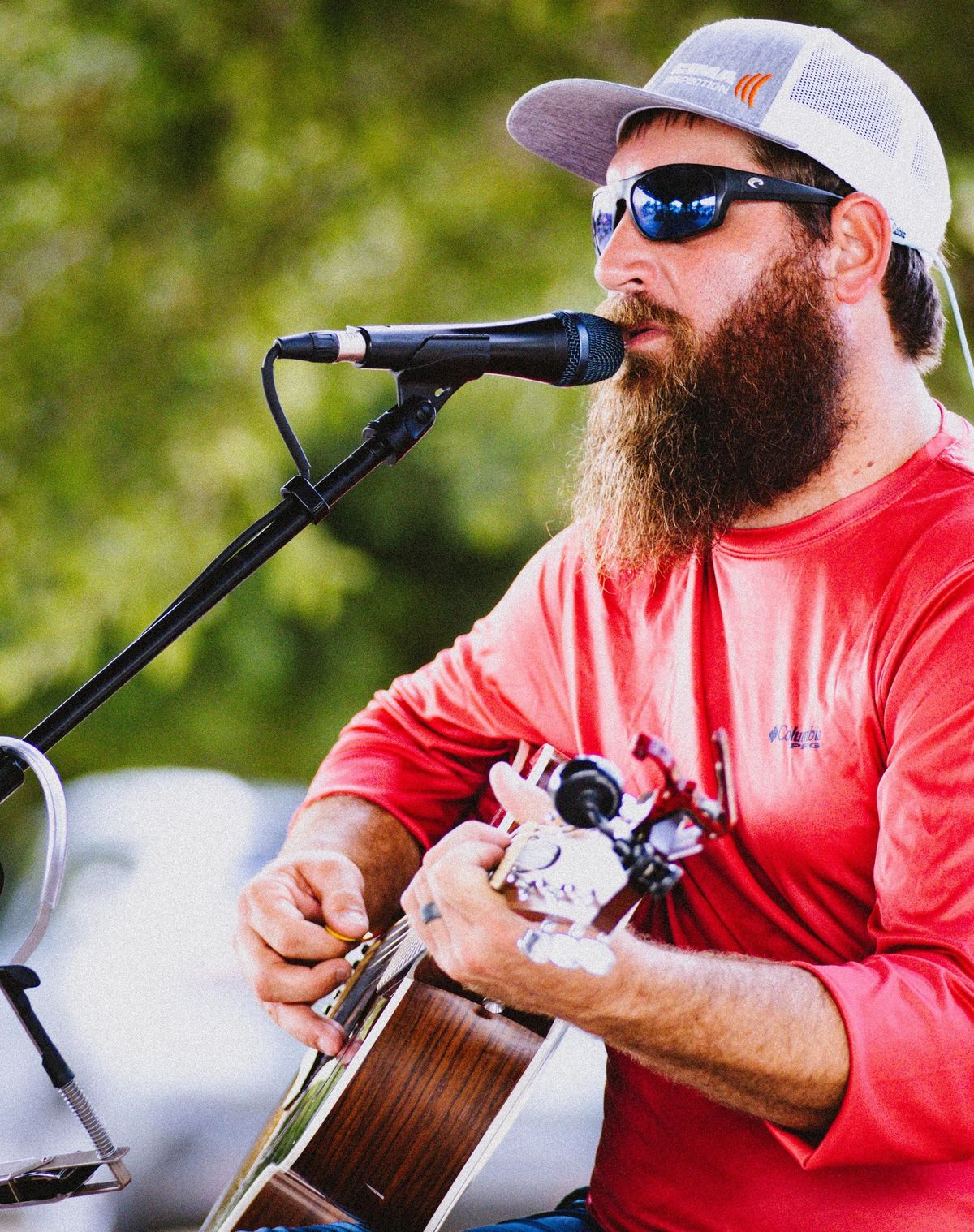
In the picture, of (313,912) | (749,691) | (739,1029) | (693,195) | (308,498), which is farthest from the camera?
(313,912)

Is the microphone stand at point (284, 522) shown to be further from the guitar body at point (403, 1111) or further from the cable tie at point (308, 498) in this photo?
the guitar body at point (403, 1111)

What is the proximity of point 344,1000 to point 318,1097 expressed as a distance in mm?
221

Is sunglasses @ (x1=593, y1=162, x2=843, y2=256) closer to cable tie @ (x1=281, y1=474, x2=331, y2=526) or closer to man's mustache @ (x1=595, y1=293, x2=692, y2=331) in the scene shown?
man's mustache @ (x1=595, y1=293, x2=692, y2=331)

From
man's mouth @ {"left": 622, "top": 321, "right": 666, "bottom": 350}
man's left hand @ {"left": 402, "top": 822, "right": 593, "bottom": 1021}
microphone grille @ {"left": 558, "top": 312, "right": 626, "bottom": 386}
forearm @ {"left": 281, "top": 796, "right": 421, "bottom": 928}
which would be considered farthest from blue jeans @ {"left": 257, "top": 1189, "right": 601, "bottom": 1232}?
man's mouth @ {"left": 622, "top": 321, "right": 666, "bottom": 350}

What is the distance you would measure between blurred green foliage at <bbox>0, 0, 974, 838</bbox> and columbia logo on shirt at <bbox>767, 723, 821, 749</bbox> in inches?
110

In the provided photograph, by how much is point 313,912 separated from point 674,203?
127cm

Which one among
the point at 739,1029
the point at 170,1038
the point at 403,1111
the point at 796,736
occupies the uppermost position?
the point at 796,736

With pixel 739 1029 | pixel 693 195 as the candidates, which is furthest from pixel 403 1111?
pixel 693 195

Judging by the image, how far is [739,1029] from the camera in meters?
1.58

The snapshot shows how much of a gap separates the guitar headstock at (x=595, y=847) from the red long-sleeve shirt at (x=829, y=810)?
0.38m

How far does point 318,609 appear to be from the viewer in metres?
6.04

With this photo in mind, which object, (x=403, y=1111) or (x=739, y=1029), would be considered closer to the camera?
(x=739, y=1029)

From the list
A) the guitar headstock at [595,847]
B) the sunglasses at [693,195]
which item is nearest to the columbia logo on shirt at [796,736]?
the guitar headstock at [595,847]

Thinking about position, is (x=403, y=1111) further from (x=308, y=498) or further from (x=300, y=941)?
(x=308, y=498)
